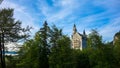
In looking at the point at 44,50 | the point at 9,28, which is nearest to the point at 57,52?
the point at 44,50

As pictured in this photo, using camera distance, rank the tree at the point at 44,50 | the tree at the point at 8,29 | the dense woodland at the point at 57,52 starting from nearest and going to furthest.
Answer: the tree at the point at 8,29 → the dense woodland at the point at 57,52 → the tree at the point at 44,50

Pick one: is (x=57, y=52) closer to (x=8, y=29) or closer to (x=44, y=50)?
(x=44, y=50)

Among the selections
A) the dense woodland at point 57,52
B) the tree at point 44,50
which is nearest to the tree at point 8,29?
the dense woodland at point 57,52

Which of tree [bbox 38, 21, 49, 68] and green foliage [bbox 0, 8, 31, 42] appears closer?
green foliage [bbox 0, 8, 31, 42]

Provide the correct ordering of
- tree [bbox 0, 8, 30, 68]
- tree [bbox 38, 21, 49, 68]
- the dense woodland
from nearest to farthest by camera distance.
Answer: tree [bbox 0, 8, 30, 68] < the dense woodland < tree [bbox 38, 21, 49, 68]

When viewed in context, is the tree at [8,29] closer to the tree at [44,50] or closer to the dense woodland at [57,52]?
the dense woodland at [57,52]

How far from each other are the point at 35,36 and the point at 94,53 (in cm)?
1014

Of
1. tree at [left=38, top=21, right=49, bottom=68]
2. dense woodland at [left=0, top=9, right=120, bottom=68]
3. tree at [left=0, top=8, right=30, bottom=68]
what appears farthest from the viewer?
tree at [left=38, top=21, right=49, bottom=68]

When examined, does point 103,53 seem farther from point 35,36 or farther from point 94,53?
point 35,36

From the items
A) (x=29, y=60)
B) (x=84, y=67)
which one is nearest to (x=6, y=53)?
(x=29, y=60)

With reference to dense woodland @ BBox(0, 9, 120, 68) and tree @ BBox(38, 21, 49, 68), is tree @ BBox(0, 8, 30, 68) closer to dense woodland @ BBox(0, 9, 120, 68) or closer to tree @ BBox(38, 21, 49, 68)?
dense woodland @ BBox(0, 9, 120, 68)

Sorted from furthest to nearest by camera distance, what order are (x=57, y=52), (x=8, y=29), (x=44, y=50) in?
1. (x=44, y=50)
2. (x=57, y=52)
3. (x=8, y=29)

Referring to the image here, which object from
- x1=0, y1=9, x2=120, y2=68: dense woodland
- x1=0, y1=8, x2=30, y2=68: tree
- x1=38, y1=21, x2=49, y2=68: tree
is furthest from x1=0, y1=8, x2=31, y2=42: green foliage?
x1=38, y1=21, x2=49, y2=68: tree

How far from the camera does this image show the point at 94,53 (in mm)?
37719
